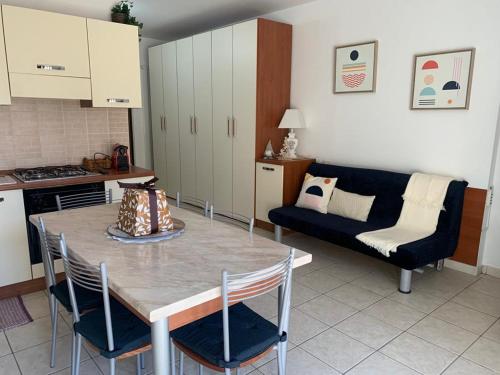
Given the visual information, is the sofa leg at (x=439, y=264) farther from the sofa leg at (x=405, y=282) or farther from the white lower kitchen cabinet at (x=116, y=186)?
the white lower kitchen cabinet at (x=116, y=186)

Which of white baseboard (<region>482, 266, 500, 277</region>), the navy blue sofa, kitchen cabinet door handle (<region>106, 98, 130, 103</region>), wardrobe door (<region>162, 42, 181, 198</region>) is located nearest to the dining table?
kitchen cabinet door handle (<region>106, 98, 130, 103</region>)

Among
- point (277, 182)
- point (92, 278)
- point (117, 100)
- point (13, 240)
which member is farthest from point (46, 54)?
point (277, 182)

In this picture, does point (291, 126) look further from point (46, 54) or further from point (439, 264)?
point (46, 54)

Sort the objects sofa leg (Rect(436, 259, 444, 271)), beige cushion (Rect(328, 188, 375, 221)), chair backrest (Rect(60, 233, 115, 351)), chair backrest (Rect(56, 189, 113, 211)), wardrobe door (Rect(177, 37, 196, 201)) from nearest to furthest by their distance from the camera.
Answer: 1. chair backrest (Rect(60, 233, 115, 351))
2. chair backrest (Rect(56, 189, 113, 211))
3. sofa leg (Rect(436, 259, 444, 271))
4. beige cushion (Rect(328, 188, 375, 221))
5. wardrobe door (Rect(177, 37, 196, 201))

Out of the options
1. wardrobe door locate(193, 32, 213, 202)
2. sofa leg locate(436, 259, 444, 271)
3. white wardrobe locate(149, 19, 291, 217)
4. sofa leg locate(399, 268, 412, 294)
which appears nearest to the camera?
sofa leg locate(399, 268, 412, 294)

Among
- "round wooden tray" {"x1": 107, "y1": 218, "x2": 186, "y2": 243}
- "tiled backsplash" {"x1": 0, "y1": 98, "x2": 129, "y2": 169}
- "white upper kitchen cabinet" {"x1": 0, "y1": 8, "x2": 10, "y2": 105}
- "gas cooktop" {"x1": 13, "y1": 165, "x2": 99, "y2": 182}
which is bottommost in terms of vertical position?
"round wooden tray" {"x1": 107, "y1": 218, "x2": 186, "y2": 243}

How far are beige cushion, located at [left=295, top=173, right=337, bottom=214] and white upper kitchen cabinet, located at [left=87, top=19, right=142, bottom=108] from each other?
6.05 ft

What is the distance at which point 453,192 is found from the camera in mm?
3033

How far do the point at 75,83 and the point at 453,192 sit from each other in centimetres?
316

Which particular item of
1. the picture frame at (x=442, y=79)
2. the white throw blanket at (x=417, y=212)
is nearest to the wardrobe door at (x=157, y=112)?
the picture frame at (x=442, y=79)

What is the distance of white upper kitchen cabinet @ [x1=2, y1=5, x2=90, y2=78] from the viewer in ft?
8.68

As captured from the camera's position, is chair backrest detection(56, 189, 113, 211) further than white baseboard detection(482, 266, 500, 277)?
No

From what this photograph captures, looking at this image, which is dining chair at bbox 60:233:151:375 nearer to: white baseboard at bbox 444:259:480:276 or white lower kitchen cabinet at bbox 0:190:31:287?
white lower kitchen cabinet at bbox 0:190:31:287

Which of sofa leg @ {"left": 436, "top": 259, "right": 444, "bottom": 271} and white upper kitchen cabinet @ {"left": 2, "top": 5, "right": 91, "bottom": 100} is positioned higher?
white upper kitchen cabinet @ {"left": 2, "top": 5, "right": 91, "bottom": 100}
